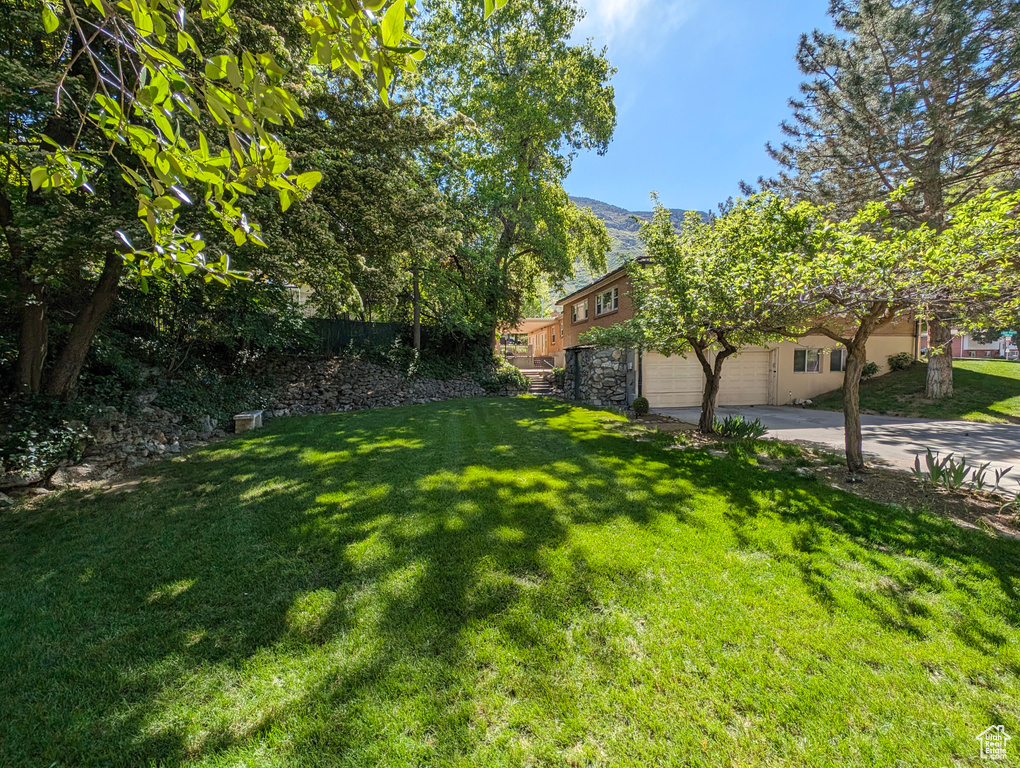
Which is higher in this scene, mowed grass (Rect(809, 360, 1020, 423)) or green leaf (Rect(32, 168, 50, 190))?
green leaf (Rect(32, 168, 50, 190))

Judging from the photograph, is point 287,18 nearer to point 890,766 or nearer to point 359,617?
point 359,617

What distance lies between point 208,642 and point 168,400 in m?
6.65

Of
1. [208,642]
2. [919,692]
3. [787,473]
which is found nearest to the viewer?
[919,692]

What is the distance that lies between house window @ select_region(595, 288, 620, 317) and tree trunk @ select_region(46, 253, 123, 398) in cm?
1397

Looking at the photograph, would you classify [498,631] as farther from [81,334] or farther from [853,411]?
[81,334]

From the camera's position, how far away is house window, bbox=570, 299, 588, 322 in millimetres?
18969

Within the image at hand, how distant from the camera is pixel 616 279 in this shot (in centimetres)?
1495

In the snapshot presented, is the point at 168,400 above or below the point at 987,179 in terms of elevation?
below

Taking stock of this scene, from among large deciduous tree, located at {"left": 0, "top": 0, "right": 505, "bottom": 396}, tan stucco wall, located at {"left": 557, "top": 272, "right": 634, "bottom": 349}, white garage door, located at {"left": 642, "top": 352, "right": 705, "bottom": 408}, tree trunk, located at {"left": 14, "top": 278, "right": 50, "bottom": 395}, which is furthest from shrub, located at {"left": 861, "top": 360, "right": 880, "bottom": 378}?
tree trunk, located at {"left": 14, "top": 278, "right": 50, "bottom": 395}

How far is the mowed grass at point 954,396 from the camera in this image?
9.97 metres

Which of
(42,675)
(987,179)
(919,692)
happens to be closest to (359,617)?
(42,675)

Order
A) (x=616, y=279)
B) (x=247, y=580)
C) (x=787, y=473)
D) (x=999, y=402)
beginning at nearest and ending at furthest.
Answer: (x=247, y=580) < (x=787, y=473) < (x=999, y=402) < (x=616, y=279)

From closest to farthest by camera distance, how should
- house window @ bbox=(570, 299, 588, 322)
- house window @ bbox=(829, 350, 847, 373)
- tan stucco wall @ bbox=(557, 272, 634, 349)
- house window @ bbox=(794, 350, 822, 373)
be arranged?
Answer: house window @ bbox=(794, 350, 822, 373), house window @ bbox=(829, 350, 847, 373), tan stucco wall @ bbox=(557, 272, 634, 349), house window @ bbox=(570, 299, 588, 322)

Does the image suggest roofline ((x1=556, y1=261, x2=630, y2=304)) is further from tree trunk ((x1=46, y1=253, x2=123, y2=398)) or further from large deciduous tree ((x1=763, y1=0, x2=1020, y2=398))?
tree trunk ((x1=46, y1=253, x2=123, y2=398))
